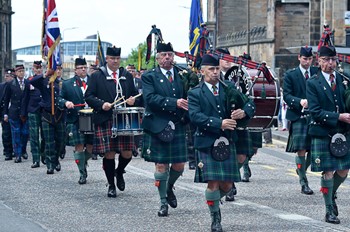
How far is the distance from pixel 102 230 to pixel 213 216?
1.10 metres

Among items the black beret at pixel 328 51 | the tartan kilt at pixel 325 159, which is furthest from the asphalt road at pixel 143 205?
the black beret at pixel 328 51

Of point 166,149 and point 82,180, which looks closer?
point 166,149

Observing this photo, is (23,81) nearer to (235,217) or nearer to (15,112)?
(15,112)

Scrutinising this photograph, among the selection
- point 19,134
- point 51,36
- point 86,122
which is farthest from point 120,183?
point 19,134

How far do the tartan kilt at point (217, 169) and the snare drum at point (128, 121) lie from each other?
2706 mm

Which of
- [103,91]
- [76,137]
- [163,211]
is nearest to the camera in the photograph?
[163,211]

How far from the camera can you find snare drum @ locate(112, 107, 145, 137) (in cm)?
1290

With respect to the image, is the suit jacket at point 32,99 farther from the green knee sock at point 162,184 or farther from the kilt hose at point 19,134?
the green knee sock at point 162,184

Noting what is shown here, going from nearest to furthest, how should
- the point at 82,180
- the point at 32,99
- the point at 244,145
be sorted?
the point at 244,145 < the point at 82,180 < the point at 32,99

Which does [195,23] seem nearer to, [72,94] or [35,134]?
[72,94]

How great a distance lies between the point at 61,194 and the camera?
44.8ft

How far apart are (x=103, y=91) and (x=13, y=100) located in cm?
757

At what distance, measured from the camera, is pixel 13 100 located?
2058cm

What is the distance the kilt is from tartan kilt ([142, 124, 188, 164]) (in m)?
1.42
